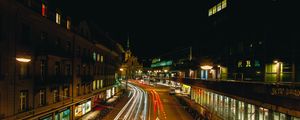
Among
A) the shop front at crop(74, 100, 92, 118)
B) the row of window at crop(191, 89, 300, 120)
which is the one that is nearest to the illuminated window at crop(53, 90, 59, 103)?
the shop front at crop(74, 100, 92, 118)

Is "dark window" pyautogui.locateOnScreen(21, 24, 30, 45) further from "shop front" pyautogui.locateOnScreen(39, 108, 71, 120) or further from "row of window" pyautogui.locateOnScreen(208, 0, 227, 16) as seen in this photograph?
"row of window" pyautogui.locateOnScreen(208, 0, 227, 16)

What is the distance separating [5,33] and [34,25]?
3773 mm

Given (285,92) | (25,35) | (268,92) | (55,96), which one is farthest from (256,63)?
(25,35)

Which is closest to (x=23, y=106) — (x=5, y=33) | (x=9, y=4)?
(x=5, y=33)

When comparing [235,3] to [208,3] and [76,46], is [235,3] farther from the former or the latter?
[76,46]

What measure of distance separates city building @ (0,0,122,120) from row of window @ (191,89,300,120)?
14.7 meters

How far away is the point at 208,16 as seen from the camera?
151ft

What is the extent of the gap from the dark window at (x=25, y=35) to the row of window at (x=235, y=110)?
17354mm

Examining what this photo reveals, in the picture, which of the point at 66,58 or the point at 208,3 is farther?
the point at 208,3

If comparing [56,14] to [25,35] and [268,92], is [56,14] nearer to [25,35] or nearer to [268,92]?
[25,35]

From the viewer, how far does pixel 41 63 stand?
1886cm

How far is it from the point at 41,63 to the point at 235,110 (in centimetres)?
1762

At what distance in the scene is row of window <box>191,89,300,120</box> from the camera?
48.8ft

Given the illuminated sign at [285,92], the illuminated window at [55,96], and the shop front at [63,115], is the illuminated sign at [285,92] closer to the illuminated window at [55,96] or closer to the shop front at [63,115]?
the illuminated window at [55,96]
